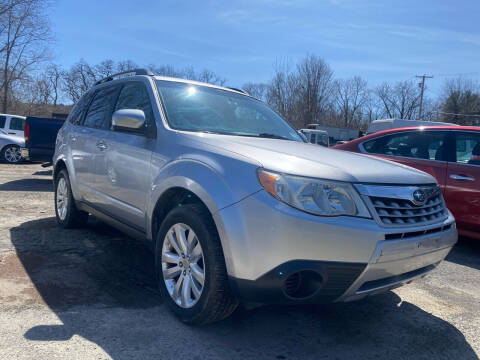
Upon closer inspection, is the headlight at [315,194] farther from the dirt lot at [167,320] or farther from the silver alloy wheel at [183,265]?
the dirt lot at [167,320]

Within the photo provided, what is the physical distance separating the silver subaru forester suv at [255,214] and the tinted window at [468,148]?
7.73 feet

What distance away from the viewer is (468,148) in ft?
16.2

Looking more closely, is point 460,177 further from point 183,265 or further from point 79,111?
point 79,111

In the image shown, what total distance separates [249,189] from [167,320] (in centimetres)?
113

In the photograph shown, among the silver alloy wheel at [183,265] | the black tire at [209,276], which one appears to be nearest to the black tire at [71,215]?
the silver alloy wheel at [183,265]

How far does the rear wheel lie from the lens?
13.3m

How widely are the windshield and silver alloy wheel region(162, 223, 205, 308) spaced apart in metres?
0.87

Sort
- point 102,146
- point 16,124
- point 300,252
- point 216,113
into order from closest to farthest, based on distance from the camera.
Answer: point 300,252 → point 216,113 → point 102,146 → point 16,124

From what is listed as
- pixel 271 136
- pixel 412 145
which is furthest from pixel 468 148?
pixel 271 136

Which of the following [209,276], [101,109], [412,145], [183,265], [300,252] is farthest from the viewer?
[412,145]

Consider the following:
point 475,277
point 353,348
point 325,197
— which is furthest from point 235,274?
point 475,277

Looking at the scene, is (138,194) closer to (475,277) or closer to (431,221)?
(431,221)

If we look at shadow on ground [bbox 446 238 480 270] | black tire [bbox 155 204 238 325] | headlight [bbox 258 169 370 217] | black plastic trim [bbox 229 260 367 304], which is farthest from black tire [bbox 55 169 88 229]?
shadow on ground [bbox 446 238 480 270]

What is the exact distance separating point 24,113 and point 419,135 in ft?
125
